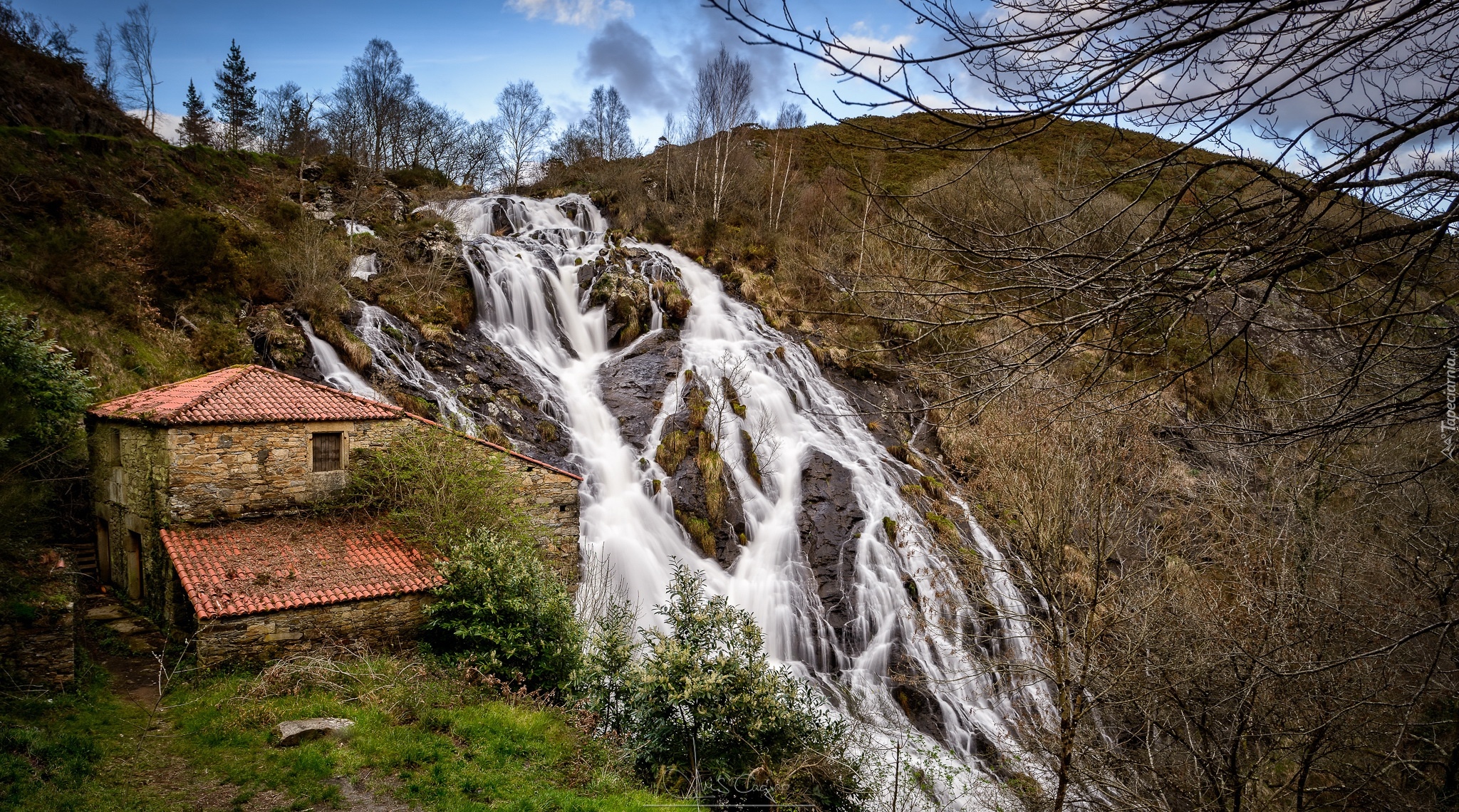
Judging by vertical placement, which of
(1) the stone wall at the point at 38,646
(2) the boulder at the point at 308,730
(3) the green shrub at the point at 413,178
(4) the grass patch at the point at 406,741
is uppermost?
(3) the green shrub at the point at 413,178

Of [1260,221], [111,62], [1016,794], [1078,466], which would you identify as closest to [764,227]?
[1078,466]

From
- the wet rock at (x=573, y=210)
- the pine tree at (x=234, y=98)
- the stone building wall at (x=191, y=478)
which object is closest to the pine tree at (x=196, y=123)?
the pine tree at (x=234, y=98)

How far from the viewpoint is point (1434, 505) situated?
13078mm

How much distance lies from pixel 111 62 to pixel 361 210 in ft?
87.2

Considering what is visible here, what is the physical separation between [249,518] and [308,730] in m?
5.59

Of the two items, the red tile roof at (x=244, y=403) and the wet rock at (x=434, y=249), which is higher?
the wet rock at (x=434, y=249)

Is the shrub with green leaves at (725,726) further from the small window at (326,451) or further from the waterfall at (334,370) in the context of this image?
the waterfall at (334,370)

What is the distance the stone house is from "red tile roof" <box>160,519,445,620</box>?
0.02 m

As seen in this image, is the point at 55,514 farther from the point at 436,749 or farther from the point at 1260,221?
the point at 1260,221

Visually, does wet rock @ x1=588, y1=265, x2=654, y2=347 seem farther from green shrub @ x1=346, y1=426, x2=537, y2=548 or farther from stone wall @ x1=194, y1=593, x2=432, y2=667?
stone wall @ x1=194, y1=593, x2=432, y2=667

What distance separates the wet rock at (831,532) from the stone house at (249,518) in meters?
6.75

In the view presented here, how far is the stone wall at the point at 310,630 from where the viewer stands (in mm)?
9516

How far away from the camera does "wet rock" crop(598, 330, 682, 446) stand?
19.5 m

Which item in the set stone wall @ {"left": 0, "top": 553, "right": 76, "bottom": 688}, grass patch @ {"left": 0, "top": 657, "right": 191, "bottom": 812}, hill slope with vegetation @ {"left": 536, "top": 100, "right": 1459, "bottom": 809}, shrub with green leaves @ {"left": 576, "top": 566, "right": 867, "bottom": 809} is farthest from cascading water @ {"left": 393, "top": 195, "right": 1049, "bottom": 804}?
stone wall @ {"left": 0, "top": 553, "right": 76, "bottom": 688}
